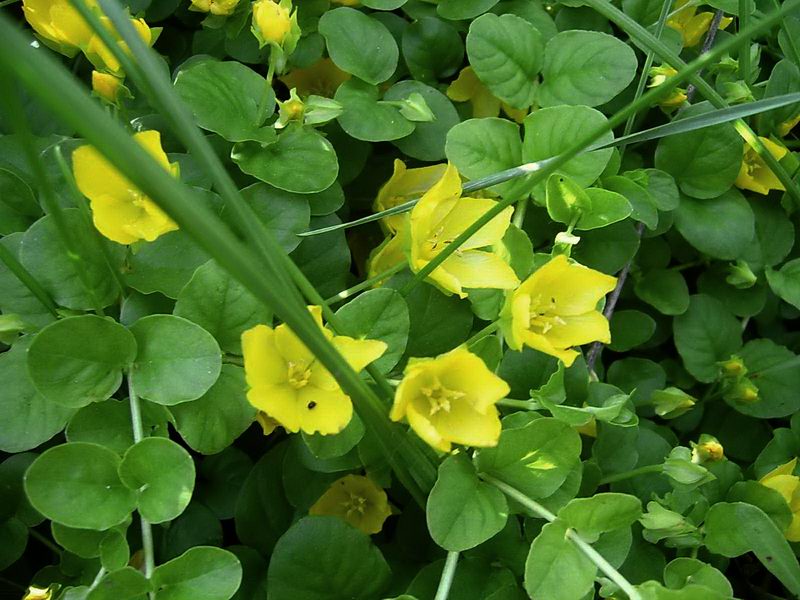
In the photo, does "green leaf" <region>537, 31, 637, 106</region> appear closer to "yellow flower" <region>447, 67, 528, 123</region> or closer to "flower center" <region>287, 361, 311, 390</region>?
"yellow flower" <region>447, 67, 528, 123</region>

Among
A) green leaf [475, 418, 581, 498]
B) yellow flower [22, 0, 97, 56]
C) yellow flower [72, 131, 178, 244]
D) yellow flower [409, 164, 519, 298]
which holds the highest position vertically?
yellow flower [22, 0, 97, 56]

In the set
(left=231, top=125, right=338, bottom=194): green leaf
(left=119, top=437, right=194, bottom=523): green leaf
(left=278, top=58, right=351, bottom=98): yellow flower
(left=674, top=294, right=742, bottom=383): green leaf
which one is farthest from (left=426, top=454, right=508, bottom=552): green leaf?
(left=278, top=58, right=351, bottom=98): yellow flower

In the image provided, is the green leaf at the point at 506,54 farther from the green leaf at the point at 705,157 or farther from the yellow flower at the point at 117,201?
the yellow flower at the point at 117,201

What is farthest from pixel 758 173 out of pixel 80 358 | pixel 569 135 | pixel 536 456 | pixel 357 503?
pixel 80 358

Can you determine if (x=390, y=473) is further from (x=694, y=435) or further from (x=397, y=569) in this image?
(x=694, y=435)

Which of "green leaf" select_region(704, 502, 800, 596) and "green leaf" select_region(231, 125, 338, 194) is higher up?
"green leaf" select_region(231, 125, 338, 194)

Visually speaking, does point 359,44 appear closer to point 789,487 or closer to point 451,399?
point 451,399

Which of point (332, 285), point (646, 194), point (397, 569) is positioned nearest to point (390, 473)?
point (397, 569)

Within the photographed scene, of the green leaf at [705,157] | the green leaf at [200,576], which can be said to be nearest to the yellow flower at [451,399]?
the green leaf at [200,576]
